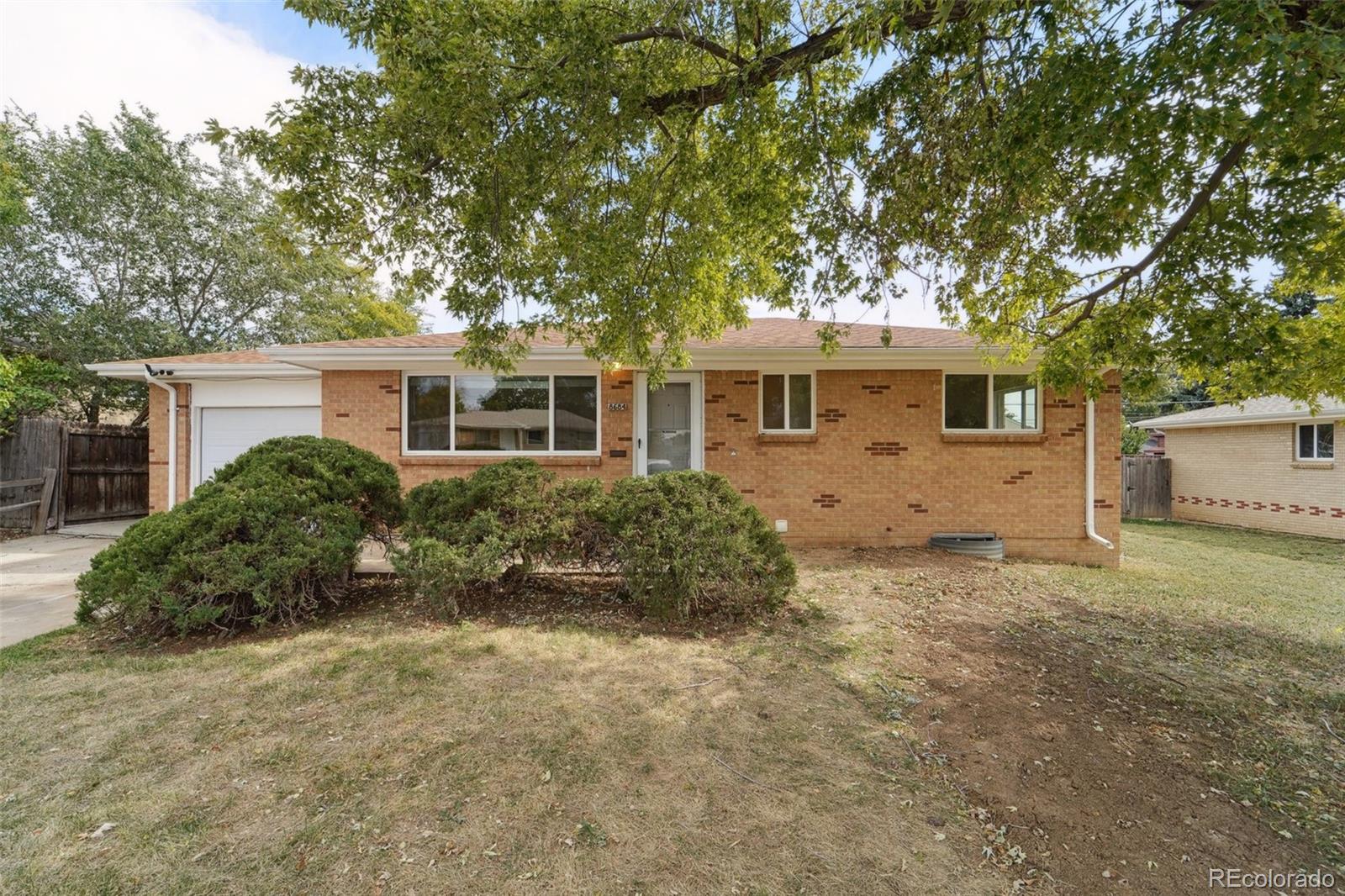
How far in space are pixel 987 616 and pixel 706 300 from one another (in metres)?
4.16

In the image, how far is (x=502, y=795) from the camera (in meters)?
2.42

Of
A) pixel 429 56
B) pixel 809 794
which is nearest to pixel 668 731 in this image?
pixel 809 794

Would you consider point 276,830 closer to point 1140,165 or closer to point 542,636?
point 542,636

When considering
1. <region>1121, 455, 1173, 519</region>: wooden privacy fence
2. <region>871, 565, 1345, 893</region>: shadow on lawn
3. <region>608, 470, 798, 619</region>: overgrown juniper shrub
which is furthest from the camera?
<region>1121, 455, 1173, 519</region>: wooden privacy fence

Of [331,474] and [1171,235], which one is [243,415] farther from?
[1171,235]

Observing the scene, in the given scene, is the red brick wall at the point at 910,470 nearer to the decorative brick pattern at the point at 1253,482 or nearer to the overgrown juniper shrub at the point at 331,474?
the overgrown juniper shrub at the point at 331,474

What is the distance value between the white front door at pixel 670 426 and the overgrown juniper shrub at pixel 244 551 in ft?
13.1

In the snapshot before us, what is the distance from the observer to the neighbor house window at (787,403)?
310 inches

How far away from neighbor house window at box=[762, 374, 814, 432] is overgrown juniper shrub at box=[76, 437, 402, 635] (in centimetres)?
519

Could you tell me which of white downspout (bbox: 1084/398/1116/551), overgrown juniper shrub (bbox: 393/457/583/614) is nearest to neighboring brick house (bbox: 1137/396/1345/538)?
white downspout (bbox: 1084/398/1116/551)

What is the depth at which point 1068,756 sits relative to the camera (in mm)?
2732

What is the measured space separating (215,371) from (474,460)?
4684mm

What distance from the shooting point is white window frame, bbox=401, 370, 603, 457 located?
26.2 ft

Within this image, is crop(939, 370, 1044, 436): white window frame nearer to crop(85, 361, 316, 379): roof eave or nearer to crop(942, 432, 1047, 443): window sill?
crop(942, 432, 1047, 443): window sill
